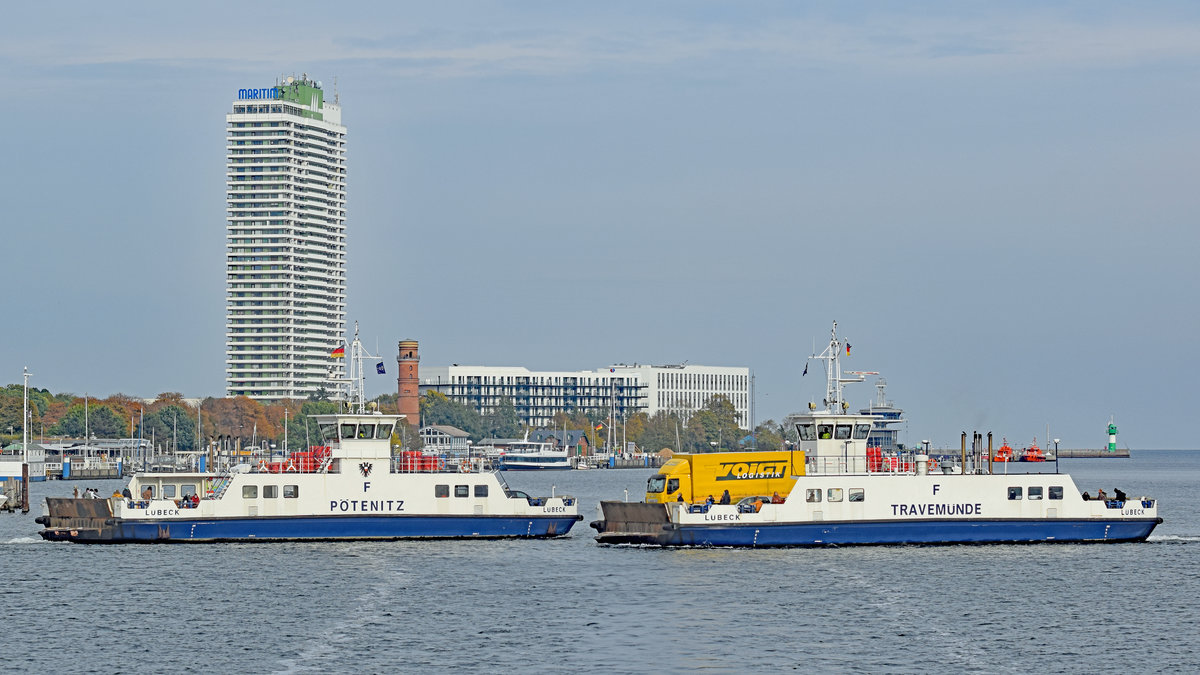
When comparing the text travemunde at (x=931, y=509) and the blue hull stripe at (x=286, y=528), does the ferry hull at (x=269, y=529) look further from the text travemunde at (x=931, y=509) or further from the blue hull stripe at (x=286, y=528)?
the text travemunde at (x=931, y=509)

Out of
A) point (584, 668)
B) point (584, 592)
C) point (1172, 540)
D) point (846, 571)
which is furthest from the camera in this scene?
point (1172, 540)

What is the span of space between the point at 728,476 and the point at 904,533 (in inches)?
311

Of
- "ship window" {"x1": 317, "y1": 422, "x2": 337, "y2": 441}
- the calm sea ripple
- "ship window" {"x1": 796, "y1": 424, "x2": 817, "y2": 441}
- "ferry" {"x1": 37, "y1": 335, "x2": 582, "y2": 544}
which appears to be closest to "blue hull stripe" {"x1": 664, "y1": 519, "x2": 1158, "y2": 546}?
the calm sea ripple

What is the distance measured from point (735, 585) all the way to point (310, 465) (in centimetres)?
2267

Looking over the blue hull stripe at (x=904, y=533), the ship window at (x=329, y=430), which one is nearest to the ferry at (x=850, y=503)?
the blue hull stripe at (x=904, y=533)

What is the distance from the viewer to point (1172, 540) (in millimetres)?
80500

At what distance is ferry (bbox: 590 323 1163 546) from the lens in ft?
225

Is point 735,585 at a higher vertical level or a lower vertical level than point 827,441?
lower

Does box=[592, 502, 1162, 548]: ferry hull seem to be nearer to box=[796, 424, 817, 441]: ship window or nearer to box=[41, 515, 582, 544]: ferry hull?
box=[796, 424, 817, 441]: ship window

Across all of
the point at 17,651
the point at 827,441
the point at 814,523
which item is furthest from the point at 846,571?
the point at 17,651

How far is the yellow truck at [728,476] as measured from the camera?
7225cm

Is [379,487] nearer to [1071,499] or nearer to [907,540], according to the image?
[907,540]

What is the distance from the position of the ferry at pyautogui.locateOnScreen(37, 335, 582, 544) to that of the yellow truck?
6.14 m

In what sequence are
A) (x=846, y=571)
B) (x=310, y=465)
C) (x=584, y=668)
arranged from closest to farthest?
(x=584, y=668), (x=846, y=571), (x=310, y=465)
